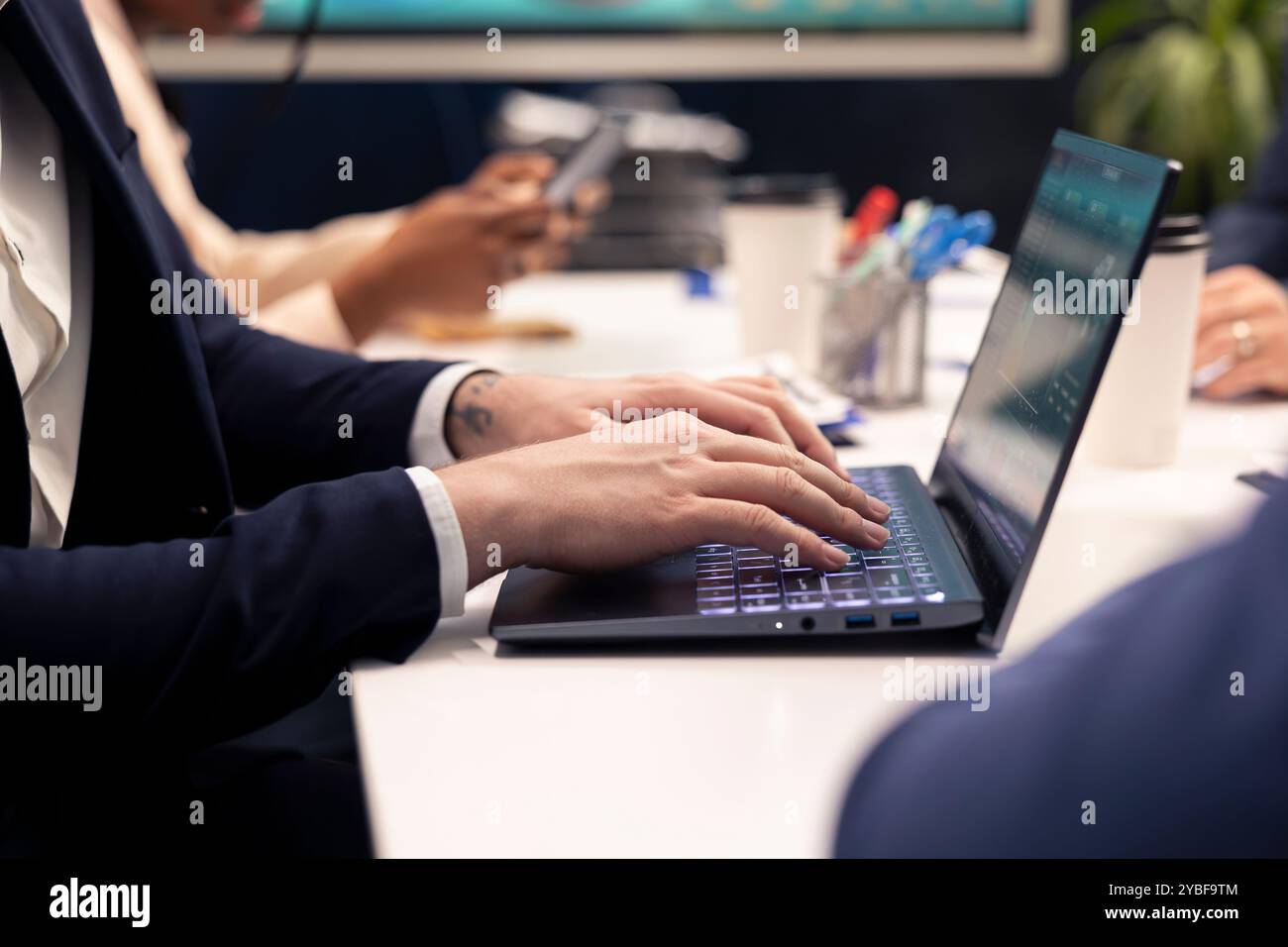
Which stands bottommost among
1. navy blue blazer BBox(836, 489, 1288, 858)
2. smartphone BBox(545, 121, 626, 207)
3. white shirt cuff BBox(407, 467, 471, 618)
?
white shirt cuff BBox(407, 467, 471, 618)

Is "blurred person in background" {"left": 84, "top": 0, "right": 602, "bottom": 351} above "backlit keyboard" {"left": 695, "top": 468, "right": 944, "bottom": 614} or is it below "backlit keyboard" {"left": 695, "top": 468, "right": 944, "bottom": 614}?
above

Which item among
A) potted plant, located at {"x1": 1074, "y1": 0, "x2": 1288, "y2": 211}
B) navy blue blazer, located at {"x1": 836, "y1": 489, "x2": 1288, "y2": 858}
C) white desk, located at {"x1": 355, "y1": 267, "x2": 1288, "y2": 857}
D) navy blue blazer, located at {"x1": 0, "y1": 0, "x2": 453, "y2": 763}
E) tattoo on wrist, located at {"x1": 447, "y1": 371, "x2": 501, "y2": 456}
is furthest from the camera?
potted plant, located at {"x1": 1074, "y1": 0, "x2": 1288, "y2": 211}

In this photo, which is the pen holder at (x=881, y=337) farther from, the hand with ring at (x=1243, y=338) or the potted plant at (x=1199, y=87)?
the potted plant at (x=1199, y=87)

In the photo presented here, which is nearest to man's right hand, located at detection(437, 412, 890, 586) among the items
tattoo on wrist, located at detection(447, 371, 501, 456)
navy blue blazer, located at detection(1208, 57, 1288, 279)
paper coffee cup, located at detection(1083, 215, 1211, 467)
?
tattoo on wrist, located at detection(447, 371, 501, 456)

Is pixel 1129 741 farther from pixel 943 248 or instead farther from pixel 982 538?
pixel 943 248

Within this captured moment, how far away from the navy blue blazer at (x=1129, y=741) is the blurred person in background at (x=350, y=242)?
112 centimetres

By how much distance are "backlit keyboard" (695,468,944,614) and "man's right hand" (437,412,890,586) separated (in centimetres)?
1

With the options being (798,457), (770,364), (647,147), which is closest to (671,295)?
(647,147)

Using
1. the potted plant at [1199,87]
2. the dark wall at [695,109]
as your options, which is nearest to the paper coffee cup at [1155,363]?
the potted plant at [1199,87]

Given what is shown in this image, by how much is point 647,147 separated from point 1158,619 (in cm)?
177

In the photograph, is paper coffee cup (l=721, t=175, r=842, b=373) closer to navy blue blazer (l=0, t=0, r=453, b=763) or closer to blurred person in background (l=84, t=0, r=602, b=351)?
A: blurred person in background (l=84, t=0, r=602, b=351)

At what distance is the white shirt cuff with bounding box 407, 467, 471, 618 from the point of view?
602 mm

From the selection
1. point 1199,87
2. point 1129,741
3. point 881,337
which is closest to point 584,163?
point 881,337
